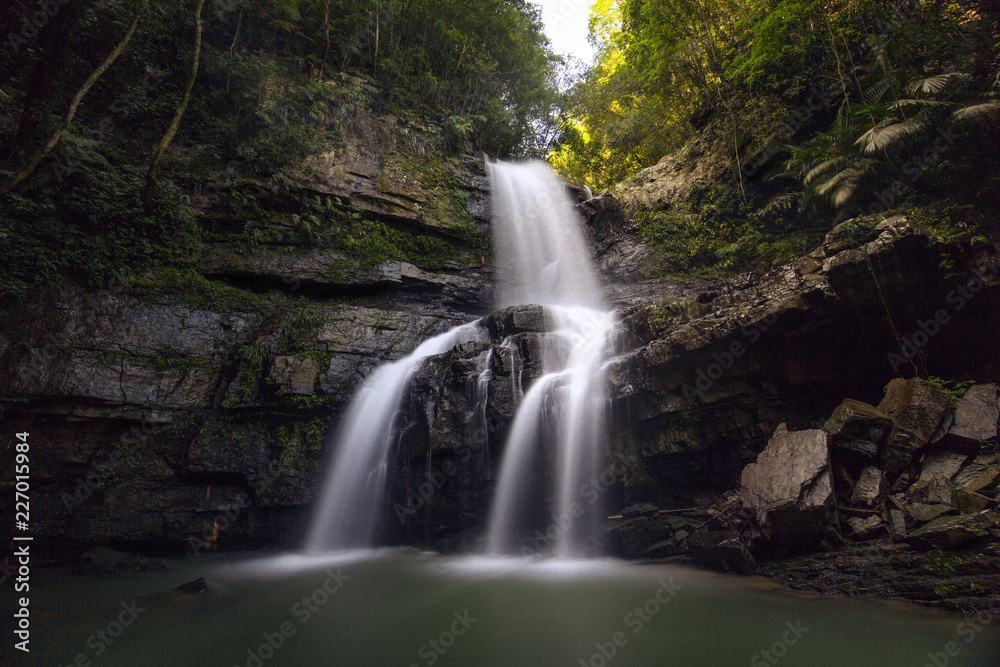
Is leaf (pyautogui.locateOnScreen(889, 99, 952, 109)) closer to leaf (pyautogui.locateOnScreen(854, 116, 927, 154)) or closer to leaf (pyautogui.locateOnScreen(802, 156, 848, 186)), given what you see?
leaf (pyautogui.locateOnScreen(854, 116, 927, 154))

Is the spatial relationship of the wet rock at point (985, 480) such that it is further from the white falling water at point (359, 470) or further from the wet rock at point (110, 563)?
the wet rock at point (110, 563)

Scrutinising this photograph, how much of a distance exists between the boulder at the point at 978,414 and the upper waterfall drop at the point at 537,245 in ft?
26.0

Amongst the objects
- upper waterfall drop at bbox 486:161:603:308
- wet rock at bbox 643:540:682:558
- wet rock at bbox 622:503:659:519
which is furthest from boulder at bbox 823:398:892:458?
upper waterfall drop at bbox 486:161:603:308

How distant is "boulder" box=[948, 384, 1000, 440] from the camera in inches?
174

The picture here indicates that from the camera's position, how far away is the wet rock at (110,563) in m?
6.55

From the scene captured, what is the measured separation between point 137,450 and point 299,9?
45.5 ft

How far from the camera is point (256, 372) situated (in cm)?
879

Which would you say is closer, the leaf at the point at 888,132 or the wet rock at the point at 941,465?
the wet rock at the point at 941,465

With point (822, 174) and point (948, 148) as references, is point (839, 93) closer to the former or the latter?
point (822, 174)

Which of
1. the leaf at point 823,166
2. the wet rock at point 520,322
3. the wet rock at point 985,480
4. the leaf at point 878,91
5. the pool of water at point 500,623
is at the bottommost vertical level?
the pool of water at point 500,623

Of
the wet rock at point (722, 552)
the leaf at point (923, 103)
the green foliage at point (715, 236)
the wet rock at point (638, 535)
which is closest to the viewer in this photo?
the wet rock at point (722, 552)

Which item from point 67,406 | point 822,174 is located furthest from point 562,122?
point 67,406

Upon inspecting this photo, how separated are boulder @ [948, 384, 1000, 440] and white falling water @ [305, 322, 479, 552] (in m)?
8.01

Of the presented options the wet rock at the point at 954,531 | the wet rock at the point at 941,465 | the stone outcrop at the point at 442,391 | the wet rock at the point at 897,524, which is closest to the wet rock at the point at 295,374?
the stone outcrop at the point at 442,391
